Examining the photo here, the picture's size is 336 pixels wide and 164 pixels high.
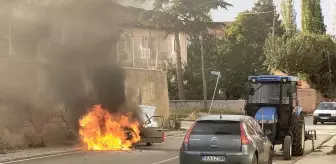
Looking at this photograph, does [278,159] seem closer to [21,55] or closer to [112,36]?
[112,36]

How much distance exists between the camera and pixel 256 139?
11859 mm

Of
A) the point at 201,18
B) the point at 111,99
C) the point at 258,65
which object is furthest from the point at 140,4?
the point at 258,65

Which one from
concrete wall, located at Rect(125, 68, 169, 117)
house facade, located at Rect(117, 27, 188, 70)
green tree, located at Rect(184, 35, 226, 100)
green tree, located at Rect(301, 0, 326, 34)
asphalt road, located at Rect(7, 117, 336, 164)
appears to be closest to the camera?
asphalt road, located at Rect(7, 117, 336, 164)

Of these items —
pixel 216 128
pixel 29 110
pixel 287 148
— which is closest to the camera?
pixel 216 128

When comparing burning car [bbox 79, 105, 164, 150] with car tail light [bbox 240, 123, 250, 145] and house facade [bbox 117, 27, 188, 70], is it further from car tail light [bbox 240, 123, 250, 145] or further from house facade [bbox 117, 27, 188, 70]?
car tail light [bbox 240, 123, 250, 145]

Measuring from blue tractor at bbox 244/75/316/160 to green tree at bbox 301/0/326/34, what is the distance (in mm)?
48884

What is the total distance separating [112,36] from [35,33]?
304 centimetres

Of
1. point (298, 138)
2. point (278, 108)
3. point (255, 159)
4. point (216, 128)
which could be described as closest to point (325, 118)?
point (298, 138)

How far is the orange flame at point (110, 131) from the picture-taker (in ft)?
63.3

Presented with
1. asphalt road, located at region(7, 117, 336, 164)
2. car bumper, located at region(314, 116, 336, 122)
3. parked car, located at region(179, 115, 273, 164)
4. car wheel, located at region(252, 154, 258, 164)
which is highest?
parked car, located at region(179, 115, 273, 164)

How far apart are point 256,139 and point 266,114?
4.70 meters

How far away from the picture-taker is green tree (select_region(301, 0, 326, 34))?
64.6m

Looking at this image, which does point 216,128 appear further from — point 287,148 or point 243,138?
point 287,148

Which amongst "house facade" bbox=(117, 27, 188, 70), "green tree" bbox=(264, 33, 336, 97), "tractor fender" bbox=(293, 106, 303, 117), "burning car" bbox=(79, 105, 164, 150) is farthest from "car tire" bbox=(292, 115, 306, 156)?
"green tree" bbox=(264, 33, 336, 97)
